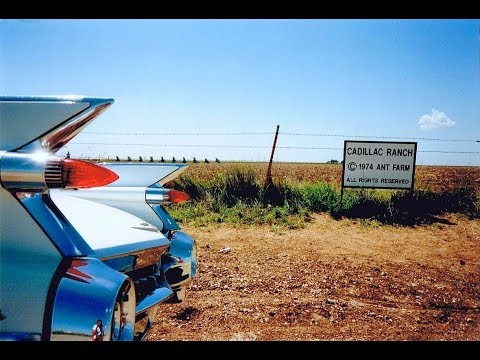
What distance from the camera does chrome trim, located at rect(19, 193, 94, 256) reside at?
115 cm

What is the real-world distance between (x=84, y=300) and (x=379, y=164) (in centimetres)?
787

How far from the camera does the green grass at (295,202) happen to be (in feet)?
23.5

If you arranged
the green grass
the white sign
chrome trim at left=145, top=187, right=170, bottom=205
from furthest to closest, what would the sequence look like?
the white sign
the green grass
chrome trim at left=145, top=187, right=170, bottom=205

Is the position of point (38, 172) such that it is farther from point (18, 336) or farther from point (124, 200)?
point (124, 200)

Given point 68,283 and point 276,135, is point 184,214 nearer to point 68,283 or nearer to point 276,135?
point 276,135

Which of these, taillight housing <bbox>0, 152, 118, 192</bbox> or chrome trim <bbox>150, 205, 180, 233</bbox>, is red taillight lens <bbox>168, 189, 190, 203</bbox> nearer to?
chrome trim <bbox>150, 205, 180, 233</bbox>

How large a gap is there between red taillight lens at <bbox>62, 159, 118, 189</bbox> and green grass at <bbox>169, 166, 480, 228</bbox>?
567 centimetres

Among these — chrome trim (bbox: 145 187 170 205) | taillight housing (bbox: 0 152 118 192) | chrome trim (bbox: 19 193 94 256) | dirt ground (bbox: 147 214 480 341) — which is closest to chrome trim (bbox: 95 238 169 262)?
chrome trim (bbox: 19 193 94 256)

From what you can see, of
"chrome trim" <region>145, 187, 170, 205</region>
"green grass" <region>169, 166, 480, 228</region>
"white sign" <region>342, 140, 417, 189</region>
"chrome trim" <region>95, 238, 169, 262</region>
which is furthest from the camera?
"white sign" <region>342, 140, 417, 189</region>

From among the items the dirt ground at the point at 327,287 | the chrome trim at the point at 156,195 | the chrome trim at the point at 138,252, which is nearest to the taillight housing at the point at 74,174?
the chrome trim at the point at 138,252

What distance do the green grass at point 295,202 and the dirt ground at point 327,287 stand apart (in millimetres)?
709

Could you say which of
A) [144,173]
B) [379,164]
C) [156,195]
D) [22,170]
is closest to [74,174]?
[22,170]

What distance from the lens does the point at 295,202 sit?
25.4 feet
